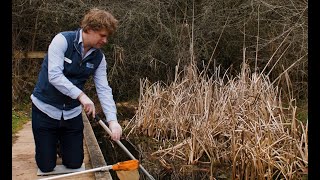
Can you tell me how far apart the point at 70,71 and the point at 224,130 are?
264cm

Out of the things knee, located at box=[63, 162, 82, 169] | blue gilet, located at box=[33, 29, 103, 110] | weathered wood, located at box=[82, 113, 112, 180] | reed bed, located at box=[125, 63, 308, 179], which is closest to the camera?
blue gilet, located at box=[33, 29, 103, 110]

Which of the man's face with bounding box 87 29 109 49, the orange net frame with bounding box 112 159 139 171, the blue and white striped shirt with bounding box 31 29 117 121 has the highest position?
the man's face with bounding box 87 29 109 49

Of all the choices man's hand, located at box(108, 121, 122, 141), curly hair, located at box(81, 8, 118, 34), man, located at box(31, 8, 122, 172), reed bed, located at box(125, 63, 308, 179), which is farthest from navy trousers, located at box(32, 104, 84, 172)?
reed bed, located at box(125, 63, 308, 179)

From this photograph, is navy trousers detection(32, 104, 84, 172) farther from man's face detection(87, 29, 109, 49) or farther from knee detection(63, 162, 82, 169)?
man's face detection(87, 29, 109, 49)

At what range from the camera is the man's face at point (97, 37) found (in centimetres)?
334

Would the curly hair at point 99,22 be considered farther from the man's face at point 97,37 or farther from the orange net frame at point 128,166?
the orange net frame at point 128,166

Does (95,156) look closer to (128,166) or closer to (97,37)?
(128,166)

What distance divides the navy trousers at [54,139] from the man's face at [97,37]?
722mm

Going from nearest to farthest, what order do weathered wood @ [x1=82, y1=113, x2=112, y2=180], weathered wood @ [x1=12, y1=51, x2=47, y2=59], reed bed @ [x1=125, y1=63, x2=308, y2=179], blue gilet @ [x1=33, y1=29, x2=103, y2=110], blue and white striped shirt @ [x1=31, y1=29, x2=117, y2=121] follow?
1. blue and white striped shirt @ [x1=31, y1=29, x2=117, y2=121]
2. blue gilet @ [x1=33, y1=29, x2=103, y2=110]
3. weathered wood @ [x1=82, y1=113, x2=112, y2=180]
4. reed bed @ [x1=125, y1=63, x2=308, y2=179]
5. weathered wood @ [x1=12, y1=51, x2=47, y2=59]

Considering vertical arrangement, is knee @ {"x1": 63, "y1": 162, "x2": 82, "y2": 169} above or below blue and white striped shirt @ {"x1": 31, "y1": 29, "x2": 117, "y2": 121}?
below

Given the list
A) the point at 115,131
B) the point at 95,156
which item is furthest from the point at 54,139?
the point at 115,131

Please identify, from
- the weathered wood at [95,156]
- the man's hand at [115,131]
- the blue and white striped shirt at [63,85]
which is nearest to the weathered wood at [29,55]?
the weathered wood at [95,156]

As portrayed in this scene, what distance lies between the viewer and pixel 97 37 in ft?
11.1

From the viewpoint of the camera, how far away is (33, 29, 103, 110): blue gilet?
3.50 m
